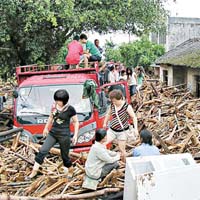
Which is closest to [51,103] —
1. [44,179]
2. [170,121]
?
[44,179]

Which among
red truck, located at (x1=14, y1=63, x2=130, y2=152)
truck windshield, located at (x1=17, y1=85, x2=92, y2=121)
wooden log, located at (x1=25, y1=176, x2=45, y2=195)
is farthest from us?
truck windshield, located at (x1=17, y1=85, x2=92, y2=121)

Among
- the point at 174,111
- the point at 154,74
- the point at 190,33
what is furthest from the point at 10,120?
the point at 190,33

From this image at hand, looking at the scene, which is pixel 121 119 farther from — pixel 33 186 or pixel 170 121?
pixel 170 121

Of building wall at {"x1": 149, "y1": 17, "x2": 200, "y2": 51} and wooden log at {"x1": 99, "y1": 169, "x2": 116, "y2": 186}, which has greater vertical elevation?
building wall at {"x1": 149, "y1": 17, "x2": 200, "y2": 51}

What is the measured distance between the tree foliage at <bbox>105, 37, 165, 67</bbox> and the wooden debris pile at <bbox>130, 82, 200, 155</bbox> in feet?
50.4

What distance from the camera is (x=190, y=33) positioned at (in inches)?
1385

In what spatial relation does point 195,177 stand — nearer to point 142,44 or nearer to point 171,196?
point 171,196

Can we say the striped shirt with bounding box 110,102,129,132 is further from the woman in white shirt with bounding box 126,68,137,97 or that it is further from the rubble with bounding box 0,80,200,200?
the woman in white shirt with bounding box 126,68,137,97

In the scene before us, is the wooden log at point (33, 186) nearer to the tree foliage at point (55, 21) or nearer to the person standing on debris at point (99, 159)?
the person standing on debris at point (99, 159)

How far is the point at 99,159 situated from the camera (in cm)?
724

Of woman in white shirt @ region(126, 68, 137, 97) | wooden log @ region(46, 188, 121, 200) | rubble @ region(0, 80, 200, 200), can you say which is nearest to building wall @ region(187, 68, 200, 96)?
woman in white shirt @ region(126, 68, 137, 97)

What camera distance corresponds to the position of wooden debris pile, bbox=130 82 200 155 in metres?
9.98

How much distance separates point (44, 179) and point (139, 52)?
28942 mm

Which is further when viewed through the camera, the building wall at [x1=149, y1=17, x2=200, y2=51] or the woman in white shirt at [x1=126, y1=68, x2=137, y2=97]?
the building wall at [x1=149, y1=17, x2=200, y2=51]
